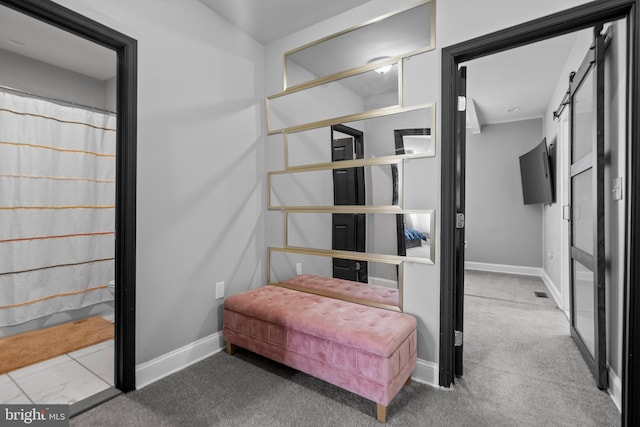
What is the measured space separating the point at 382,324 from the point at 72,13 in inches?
93.3

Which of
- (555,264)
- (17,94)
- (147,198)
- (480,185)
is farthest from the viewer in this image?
(480,185)

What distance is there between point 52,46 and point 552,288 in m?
6.16

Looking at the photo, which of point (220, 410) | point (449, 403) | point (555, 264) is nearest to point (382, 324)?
point (449, 403)

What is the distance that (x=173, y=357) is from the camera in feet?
6.73

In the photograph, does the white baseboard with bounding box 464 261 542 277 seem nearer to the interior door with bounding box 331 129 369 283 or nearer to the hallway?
the hallway

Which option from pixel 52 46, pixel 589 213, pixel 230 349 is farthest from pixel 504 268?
pixel 52 46

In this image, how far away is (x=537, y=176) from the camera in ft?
14.0

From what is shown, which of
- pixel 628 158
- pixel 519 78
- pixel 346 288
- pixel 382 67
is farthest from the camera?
pixel 519 78

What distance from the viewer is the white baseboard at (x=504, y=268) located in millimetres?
5145

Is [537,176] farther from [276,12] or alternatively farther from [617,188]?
[276,12]

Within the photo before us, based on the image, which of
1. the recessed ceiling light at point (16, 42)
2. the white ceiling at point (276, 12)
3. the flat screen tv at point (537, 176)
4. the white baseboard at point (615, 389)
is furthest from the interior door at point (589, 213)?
the recessed ceiling light at point (16, 42)

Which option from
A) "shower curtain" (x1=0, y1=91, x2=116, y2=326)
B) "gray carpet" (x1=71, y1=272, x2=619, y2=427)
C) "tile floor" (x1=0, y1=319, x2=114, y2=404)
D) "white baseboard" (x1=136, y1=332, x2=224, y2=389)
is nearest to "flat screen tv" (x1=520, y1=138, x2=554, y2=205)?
"gray carpet" (x1=71, y1=272, x2=619, y2=427)

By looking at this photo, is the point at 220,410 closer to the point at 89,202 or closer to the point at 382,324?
the point at 382,324

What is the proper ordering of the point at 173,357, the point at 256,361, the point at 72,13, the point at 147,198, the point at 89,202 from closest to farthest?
the point at 72,13 < the point at 147,198 < the point at 173,357 < the point at 256,361 < the point at 89,202
